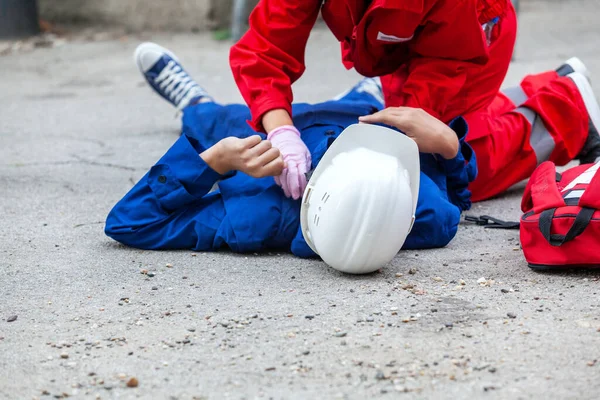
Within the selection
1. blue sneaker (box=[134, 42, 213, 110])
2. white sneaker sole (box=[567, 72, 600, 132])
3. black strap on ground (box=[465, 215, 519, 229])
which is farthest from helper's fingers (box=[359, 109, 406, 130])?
blue sneaker (box=[134, 42, 213, 110])

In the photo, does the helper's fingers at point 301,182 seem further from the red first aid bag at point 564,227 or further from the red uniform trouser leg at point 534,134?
the red uniform trouser leg at point 534,134

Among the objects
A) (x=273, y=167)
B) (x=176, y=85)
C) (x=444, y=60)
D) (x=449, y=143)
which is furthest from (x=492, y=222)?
(x=176, y=85)

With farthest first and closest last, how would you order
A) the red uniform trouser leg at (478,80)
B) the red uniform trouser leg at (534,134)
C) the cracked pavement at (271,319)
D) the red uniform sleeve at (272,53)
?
1. the red uniform trouser leg at (534,134)
2. the red uniform trouser leg at (478,80)
3. the red uniform sleeve at (272,53)
4. the cracked pavement at (271,319)

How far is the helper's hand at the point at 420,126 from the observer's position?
2.01 metres

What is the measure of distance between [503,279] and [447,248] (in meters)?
0.27

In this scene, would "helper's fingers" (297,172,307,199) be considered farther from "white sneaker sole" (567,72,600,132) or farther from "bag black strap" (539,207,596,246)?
"white sneaker sole" (567,72,600,132)

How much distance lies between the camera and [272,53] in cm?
227

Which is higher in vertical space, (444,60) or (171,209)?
(444,60)

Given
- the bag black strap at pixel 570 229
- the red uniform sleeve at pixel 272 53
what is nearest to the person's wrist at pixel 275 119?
the red uniform sleeve at pixel 272 53

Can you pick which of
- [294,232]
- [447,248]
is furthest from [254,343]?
[447,248]

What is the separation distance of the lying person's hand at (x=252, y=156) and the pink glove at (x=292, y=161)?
3 cm

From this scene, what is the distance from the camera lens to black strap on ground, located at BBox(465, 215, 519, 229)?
2254mm

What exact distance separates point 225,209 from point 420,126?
51cm

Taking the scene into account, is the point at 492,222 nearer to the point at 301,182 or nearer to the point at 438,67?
the point at 438,67
